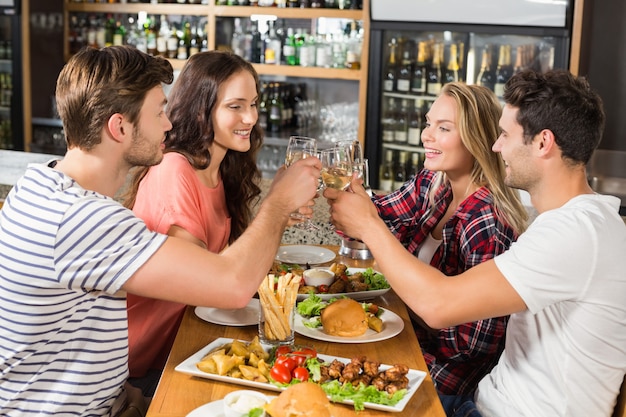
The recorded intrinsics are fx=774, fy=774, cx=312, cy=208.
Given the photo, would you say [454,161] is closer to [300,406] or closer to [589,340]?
[589,340]

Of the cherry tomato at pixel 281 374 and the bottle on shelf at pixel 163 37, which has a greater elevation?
the bottle on shelf at pixel 163 37

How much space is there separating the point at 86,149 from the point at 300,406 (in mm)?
713

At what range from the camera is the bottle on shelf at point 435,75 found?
486 cm

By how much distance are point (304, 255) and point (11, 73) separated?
411cm

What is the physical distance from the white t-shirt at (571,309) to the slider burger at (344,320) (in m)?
0.35

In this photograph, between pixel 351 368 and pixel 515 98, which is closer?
pixel 351 368

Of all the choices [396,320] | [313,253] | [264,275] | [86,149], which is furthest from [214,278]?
[313,253]

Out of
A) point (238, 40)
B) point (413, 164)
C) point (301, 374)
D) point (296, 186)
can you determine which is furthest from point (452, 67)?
point (301, 374)

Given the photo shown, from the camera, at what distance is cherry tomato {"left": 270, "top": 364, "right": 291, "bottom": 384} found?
4.79 ft

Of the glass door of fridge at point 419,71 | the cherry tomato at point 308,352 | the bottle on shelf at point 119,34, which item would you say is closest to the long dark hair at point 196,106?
the cherry tomato at point 308,352

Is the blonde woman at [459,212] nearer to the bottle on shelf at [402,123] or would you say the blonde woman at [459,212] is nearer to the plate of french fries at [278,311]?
the plate of french fries at [278,311]

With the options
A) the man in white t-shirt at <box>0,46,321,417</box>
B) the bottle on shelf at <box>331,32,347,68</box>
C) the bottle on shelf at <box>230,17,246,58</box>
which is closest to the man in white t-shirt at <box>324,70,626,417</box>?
the man in white t-shirt at <box>0,46,321,417</box>

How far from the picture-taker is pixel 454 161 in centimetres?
234

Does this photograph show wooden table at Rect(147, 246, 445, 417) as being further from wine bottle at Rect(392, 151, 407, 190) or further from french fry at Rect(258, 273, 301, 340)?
wine bottle at Rect(392, 151, 407, 190)
